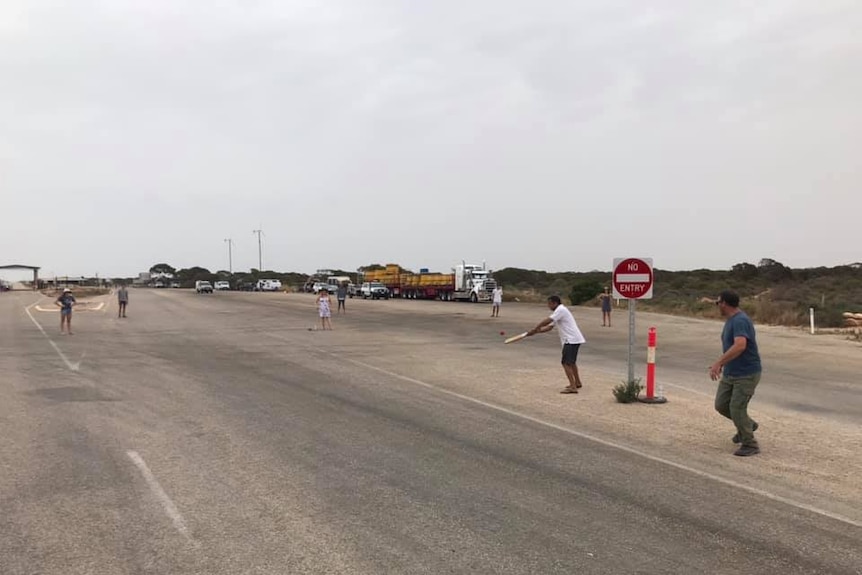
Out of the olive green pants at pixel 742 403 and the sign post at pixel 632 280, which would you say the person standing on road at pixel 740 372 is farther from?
the sign post at pixel 632 280

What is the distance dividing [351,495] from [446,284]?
52502 mm

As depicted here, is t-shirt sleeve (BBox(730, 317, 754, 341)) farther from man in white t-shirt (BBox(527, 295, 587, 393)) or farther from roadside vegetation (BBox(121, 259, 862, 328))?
roadside vegetation (BBox(121, 259, 862, 328))

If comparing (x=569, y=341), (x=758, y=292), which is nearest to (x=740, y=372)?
(x=569, y=341)

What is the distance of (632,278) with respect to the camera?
10648 millimetres

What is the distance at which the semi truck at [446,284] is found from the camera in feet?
180

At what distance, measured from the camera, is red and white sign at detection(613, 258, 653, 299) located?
10.6 m

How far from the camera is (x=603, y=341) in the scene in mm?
22297

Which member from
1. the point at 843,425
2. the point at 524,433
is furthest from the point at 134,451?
the point at 843,425

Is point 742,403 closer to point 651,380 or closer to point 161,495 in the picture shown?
point 651,380

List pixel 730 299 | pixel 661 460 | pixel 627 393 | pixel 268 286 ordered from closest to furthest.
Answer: pixel 661 460 → pixel 730 299 → pixel 627 393 → pixel 268 286

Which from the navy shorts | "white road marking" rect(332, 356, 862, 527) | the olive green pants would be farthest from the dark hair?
the navy shorts

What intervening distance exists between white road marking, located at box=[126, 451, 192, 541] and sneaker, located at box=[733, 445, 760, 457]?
545 cm

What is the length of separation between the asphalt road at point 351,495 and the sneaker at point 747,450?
106 centimetres

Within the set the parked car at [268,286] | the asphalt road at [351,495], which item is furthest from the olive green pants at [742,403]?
the parked car at [268,286]
